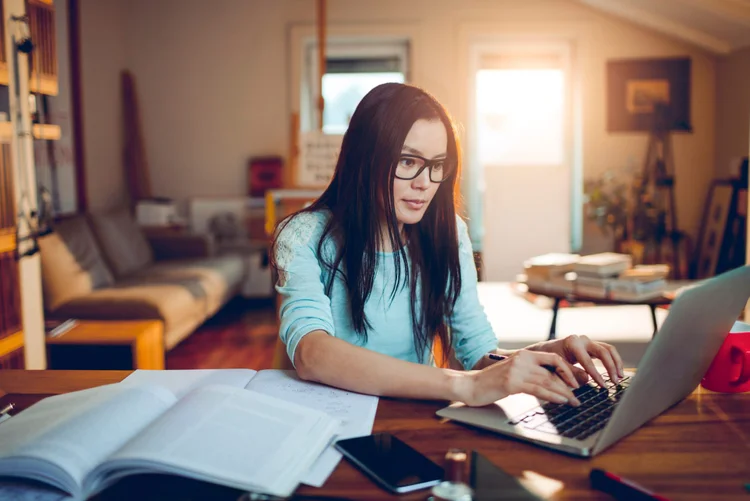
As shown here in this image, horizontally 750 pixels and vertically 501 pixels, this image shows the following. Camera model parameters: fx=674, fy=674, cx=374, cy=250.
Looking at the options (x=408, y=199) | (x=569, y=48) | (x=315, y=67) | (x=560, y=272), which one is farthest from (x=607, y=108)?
(x=408, y=199)

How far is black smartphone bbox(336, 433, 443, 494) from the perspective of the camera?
2.29 ft

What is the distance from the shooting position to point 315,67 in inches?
234

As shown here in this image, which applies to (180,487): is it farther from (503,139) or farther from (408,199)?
(503,139)

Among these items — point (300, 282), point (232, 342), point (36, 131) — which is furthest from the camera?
point (232, 342)

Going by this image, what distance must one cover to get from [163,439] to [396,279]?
0.71m

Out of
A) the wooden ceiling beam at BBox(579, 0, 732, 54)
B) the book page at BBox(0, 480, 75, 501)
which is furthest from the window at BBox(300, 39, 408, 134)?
the book page at BBox(0, 480, 75, 501)

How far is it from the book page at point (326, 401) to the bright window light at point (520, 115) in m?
4.93

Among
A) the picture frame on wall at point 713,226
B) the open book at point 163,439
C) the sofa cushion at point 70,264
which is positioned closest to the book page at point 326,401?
the open book at point 163,439

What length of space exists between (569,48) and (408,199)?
5.03 meters

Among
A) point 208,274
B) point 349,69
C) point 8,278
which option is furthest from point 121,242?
point 349,69

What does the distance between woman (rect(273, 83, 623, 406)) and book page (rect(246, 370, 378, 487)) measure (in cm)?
2

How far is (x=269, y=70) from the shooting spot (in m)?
5.82

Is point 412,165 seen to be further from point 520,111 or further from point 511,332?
point 520,111

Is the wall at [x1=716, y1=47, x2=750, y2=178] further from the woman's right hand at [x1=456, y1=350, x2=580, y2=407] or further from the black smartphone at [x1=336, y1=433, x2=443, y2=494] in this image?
the black smartphone at [x1=336, y1=433, x2=443, y2=494]
